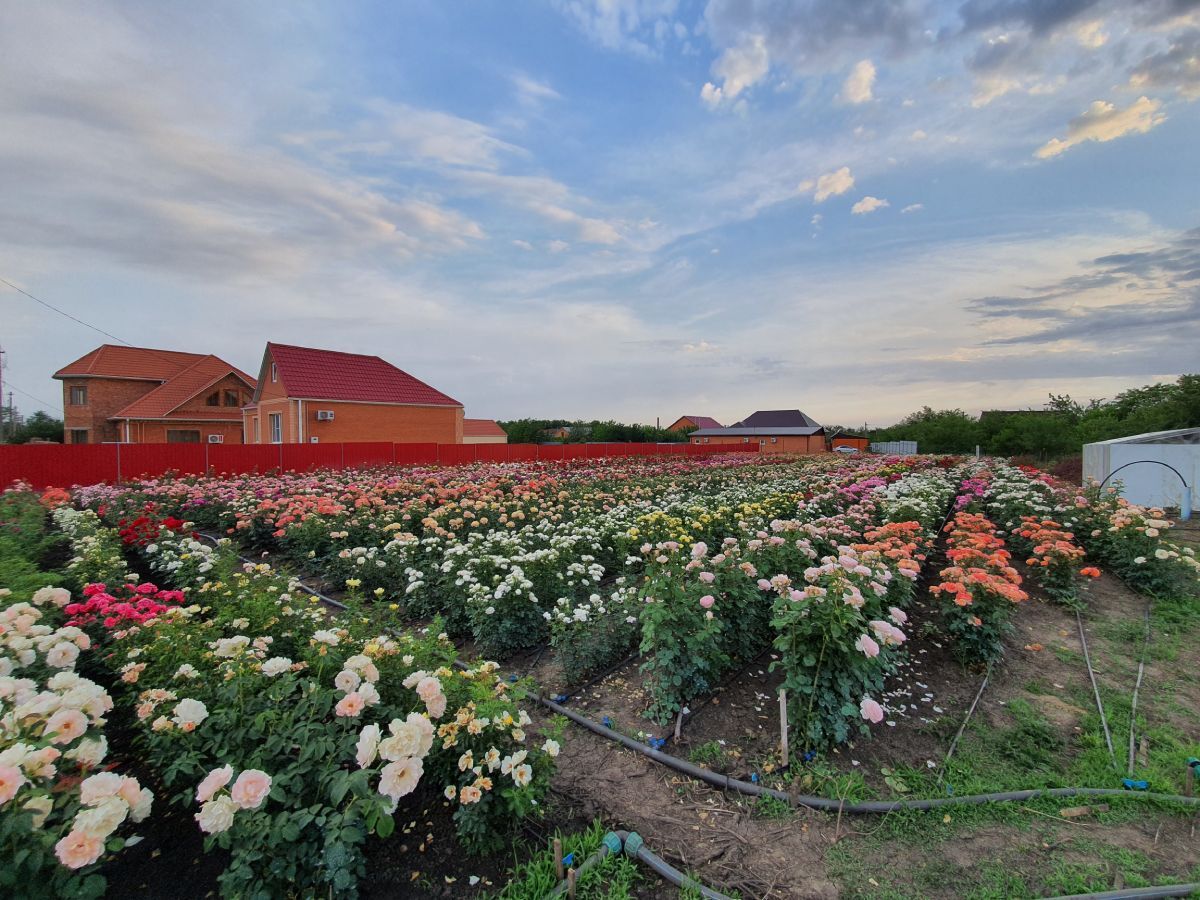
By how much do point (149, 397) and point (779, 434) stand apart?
4913 centimetres

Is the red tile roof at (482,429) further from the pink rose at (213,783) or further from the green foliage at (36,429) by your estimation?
the pink rose at (213,783)

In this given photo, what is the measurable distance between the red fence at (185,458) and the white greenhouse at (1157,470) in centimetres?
1708

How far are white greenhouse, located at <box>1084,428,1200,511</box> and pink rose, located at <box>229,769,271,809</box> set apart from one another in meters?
13.1

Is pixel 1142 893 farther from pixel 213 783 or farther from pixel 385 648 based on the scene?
pixel 213 783

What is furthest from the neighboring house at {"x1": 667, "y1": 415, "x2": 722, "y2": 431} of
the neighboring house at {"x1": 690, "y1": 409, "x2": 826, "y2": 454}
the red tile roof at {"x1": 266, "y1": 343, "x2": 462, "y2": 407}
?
the red tile roof at {"x1": 266, "y1": 343, "x2": 462, "y2": 407}

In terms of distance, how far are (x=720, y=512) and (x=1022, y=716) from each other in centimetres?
301

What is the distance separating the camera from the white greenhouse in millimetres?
10289

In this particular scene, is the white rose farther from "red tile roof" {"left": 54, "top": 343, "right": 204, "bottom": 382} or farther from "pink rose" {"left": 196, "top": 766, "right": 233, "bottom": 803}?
"red tile roof" {"left": 54, "top": 343, "right": 204, "bottom": 382}

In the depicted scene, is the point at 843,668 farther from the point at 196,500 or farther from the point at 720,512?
the point at 196,500

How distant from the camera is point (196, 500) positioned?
7773mm

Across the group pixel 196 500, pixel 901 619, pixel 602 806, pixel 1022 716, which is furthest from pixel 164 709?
pixel 196 500

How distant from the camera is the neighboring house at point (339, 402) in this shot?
21.3 meters

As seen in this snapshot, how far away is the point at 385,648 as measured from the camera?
2324mm

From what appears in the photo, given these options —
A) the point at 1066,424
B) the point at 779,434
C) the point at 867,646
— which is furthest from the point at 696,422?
the point at 867,646
